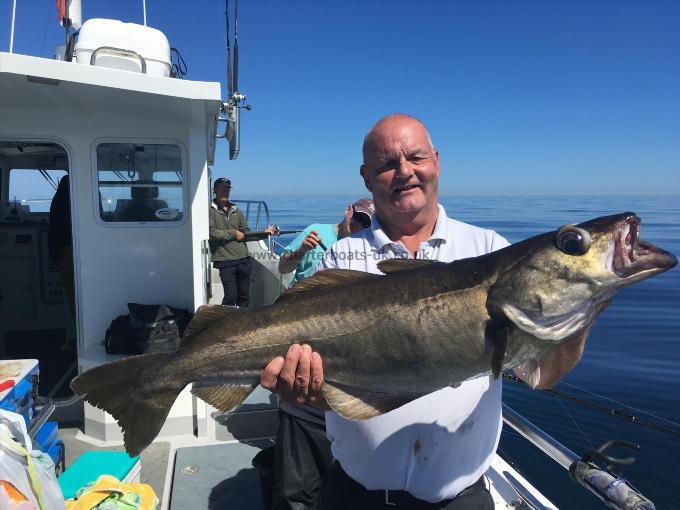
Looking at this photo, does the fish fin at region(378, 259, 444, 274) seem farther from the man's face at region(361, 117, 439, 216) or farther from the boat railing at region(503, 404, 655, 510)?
the boat railing at region(503, 404, 655, 510)

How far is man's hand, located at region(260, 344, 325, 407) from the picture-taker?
7.35ft

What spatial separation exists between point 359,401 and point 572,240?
1125mm

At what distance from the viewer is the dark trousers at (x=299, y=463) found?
12.1 ft

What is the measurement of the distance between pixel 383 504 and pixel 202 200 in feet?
14.8

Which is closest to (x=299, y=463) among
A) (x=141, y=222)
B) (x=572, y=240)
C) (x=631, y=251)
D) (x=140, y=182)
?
(x=572, y=240)

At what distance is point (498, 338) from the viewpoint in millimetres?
1970

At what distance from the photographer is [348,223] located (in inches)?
181

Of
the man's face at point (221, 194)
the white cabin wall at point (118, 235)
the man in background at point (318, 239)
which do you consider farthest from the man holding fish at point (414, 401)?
the man's face at point (221, 194)

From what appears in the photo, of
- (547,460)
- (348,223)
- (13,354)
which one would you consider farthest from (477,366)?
(13,354)

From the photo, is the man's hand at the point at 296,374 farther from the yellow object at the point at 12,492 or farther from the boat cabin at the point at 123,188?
the boat cabin at the point at 123,188

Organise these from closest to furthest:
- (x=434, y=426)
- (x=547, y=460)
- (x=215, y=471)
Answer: (x=434, y=426) → (x=215, y=471) → (x=547, y=460)

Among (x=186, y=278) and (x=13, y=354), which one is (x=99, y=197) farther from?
(x=13, y=354)

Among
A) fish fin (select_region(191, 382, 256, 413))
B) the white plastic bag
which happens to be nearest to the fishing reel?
fish fin (select_region(191, 382, 256, 413))

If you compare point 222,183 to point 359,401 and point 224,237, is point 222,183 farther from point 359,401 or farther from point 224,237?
point 359,401
